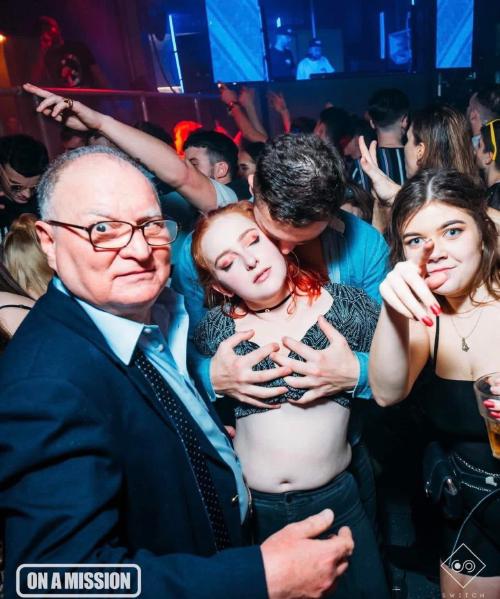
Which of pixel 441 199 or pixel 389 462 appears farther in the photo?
pixel 389 462

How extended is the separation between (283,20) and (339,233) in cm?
710

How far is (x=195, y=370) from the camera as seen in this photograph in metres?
1.62

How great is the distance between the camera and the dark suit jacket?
81 cm

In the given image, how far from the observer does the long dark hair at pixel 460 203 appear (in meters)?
1.47

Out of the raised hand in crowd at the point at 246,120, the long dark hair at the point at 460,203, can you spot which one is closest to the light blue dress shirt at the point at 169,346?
the long dark hair at the point at 460,203

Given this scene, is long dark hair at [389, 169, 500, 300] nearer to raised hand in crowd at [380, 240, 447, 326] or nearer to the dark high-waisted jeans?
raised hand in crowd at [380, 240, 447, 326]

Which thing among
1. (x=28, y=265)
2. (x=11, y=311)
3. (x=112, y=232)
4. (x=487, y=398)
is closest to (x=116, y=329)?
(x=112, y=232)

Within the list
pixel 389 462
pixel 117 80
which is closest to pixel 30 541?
pixel 389 462

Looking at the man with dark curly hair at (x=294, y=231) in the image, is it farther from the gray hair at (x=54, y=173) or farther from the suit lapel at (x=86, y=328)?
the gray hair at (x=54, y=173)

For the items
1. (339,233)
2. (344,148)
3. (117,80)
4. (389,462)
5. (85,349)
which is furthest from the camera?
(117,80)

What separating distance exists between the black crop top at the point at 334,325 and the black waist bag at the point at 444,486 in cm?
39

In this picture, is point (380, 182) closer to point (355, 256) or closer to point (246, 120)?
point (355, 256)

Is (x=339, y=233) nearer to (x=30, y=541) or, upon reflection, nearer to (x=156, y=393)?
(x=156, y=393)

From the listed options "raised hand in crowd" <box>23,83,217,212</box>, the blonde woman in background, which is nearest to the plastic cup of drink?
"raised hand in crowd" <box>23,83,217,212</box>
